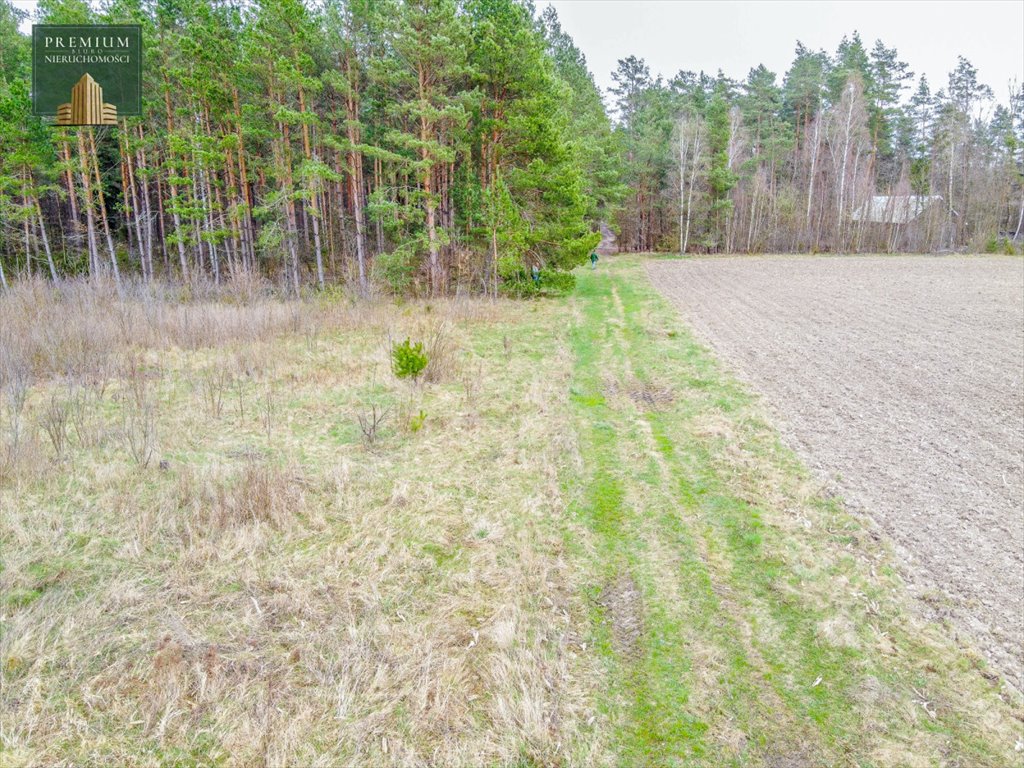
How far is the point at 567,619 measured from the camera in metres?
4.06

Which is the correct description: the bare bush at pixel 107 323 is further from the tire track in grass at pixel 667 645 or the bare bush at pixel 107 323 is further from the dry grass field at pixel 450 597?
the tire track in grass at pixel 667 645

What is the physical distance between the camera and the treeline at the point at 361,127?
16172 mm

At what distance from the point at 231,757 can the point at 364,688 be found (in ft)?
2.42

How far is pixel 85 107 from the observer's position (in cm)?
1415

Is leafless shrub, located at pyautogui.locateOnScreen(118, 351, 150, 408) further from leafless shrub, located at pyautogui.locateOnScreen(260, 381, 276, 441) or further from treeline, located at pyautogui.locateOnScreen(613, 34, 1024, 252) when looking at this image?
treeline, located at pyautogui.locateOnScreen(613, 34, 1024, 252)

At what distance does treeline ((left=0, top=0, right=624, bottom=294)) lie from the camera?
1617cm

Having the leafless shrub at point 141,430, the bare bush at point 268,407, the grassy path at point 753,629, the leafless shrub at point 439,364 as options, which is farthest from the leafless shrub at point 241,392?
the grassy path at point 753,629

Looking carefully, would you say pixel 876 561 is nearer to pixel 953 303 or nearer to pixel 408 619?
pixel 408 619

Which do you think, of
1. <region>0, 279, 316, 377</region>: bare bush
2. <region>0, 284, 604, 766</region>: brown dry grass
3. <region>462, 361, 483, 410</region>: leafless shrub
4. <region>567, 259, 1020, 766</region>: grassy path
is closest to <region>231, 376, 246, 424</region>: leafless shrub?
<region>0, 284, 604, 766</region>: brown dry grass

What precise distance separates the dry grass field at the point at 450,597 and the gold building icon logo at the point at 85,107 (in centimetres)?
844

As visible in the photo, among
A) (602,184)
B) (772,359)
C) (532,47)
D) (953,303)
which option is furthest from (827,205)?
(772,359)

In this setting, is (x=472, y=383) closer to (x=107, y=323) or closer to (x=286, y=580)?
(x=286, y=580)

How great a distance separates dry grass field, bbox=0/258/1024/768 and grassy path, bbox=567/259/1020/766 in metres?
0.02

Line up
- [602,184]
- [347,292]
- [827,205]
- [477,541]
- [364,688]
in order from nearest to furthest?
[364,688] → [477,541] → [347,292] → [602,184] → [827,205]
